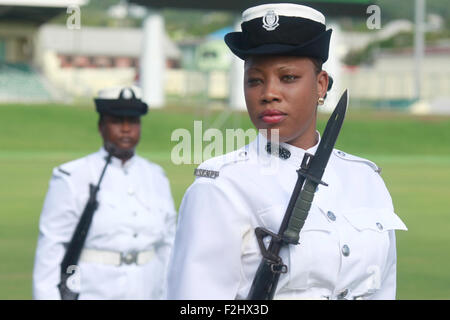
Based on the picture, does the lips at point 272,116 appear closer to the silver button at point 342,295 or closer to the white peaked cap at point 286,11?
the white peaked cap at point 286,11

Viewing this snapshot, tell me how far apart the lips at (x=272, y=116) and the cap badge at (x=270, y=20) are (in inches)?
10.0

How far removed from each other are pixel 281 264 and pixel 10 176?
70.9 ft

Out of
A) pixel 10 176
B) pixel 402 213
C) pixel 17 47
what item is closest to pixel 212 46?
pixel 17 47

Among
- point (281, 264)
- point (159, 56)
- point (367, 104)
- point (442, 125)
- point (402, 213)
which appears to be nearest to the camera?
point (281, 264)

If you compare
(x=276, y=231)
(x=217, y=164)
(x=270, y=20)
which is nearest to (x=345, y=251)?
(x=276, y=231)

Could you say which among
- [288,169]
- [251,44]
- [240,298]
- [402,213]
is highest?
[251,44]

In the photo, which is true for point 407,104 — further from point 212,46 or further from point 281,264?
point 281,264

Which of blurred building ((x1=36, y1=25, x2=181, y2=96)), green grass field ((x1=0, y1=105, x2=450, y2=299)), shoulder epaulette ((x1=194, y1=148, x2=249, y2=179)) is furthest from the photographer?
blurred building ((x1=36, y1=25, x2=181, y2=96))

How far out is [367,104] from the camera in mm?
63781

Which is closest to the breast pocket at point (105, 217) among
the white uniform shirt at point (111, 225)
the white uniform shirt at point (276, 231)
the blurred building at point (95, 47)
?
the white uniform shirt at point (111, 225)

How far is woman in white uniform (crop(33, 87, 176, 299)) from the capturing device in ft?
17.9

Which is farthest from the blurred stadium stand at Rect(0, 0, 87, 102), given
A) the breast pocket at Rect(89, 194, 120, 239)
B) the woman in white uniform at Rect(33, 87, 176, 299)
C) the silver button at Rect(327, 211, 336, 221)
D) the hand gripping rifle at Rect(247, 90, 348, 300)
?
the hand gripping rifle at Rect(247, 90, 348, 300)

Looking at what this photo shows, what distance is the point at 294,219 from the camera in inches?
103

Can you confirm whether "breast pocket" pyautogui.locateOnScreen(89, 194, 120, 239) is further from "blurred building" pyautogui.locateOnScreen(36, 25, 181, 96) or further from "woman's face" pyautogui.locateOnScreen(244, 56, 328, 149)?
"blurred building" pyautogui.locateOnScreen(36, 25, 181, 96)
